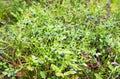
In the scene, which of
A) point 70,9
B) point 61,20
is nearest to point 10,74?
point 61,20

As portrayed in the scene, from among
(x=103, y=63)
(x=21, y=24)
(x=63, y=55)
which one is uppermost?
(x=21, y=24)

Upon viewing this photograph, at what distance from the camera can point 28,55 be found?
8.72 feet

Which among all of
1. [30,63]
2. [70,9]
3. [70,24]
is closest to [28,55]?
[30,63]

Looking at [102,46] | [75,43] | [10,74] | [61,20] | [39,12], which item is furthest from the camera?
[61,20]

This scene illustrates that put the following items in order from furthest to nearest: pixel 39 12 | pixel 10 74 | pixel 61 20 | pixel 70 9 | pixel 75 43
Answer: pixel 70 9
pixel 61 20
pixel 39 12
pixel 75 43
pixel 10 74

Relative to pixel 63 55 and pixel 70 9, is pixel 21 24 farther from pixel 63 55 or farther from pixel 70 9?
pixel 70 9

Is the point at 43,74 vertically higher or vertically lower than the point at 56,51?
lower

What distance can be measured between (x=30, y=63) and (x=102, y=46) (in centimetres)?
77

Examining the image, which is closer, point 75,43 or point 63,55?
point 63,55

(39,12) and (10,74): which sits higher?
(39,12)

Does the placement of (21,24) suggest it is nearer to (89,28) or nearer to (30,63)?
(30,63)

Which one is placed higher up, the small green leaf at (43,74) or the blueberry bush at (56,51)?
the blueberry bush at (56,51)

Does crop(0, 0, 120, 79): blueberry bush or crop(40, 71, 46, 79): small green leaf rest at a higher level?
crop(0, 0, 120, 79): blueberry bush

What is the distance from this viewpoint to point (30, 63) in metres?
2.40
